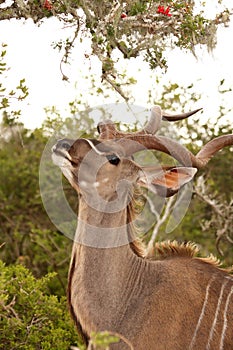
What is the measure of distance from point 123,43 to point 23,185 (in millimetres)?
5886

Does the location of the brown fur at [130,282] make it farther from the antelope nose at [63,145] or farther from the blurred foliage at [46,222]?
the blurred foliage at [46,222]

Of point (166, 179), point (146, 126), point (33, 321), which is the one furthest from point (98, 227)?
point (33, 321)

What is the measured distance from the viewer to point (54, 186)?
9.08m

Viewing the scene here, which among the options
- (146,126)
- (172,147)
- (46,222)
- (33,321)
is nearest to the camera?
(172,147)

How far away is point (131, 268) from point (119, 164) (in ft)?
2.30

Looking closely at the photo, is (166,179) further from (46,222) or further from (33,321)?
(46,222)

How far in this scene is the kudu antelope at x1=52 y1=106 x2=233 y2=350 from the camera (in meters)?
4.39

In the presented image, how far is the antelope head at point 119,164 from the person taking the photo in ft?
15.0

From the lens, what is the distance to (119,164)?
4715 mm

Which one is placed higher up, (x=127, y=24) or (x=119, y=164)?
(x=127, y=24)

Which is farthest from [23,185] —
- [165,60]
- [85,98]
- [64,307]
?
[165,60]

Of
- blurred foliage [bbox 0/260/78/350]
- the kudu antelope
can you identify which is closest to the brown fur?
the kudu antelope

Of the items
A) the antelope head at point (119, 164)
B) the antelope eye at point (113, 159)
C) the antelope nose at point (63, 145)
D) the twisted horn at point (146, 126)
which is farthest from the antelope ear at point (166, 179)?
the antelope nose at point (63, 145)

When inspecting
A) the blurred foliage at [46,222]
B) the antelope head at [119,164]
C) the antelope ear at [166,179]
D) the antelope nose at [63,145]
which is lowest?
the blurred foliage at [46,222]
